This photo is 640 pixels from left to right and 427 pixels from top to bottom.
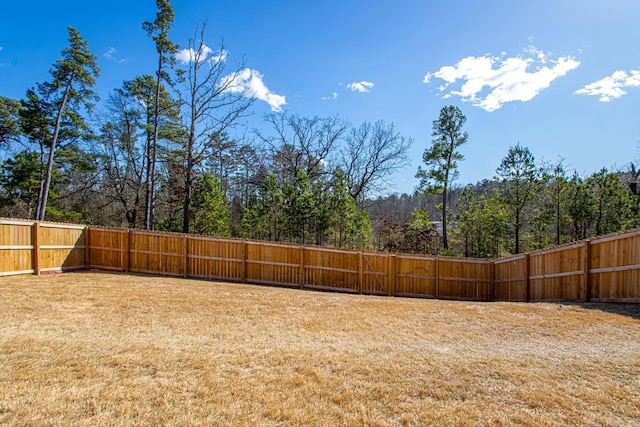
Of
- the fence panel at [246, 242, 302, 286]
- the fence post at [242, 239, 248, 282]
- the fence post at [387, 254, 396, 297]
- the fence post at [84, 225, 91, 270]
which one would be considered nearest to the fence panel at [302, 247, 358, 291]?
the fence panel at [246, 242, 302, 286]

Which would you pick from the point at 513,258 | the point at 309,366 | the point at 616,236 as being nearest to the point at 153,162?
the point at 309,366

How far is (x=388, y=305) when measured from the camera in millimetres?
8359

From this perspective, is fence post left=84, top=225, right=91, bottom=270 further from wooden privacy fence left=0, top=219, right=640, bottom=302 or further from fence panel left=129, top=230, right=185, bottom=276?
fence panel left=129, top=230, right=185, bottom=276

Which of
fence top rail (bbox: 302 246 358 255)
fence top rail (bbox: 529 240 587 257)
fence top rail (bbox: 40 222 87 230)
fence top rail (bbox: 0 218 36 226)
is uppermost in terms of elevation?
fence top rail (bbox: 0 218 36 226)

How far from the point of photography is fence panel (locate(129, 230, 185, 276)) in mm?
12281

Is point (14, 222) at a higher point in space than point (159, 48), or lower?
lower

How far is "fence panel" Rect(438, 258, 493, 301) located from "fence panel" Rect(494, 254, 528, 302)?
A: 15.6 inches

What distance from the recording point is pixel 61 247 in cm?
1143

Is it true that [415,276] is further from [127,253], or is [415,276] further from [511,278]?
[127,253]

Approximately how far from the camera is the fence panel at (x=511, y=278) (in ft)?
36.4

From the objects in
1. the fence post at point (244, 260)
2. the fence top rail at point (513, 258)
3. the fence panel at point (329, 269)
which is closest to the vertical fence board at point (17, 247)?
the fence post at point (244, 260)

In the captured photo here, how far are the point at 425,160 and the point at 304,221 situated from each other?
32.3ft

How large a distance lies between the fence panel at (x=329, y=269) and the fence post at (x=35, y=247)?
8669 millimetres

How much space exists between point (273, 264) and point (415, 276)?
5.52 meters
